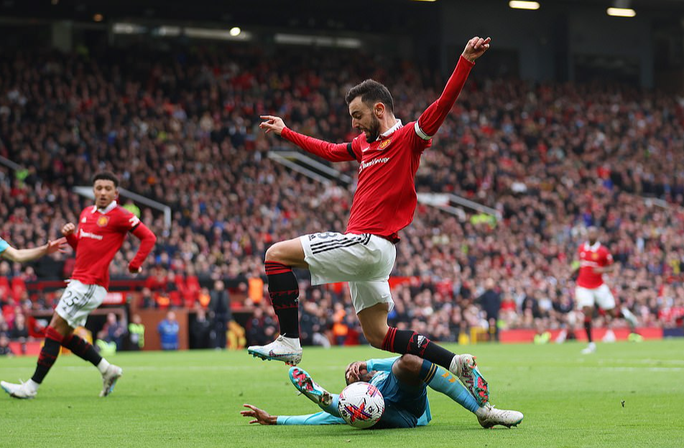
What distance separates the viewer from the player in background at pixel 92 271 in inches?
452

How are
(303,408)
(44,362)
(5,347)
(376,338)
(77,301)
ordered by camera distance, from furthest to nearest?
1. (5,347)
2. (77,301)
3. (44,362)
4. (303,408)
5. (376,338)

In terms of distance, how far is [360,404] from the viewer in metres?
7.53

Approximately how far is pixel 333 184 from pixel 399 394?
28726 millimetres

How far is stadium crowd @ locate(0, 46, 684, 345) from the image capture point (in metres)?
28.8

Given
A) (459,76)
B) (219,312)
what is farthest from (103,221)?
(219,312)

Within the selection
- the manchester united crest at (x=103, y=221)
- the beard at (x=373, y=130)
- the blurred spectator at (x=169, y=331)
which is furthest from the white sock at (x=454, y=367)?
the blurred spectator at (x=169, y=331)

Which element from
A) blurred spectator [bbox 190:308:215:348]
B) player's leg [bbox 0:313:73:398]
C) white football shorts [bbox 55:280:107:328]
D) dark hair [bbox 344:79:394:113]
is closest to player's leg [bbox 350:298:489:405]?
dark hair [bbox 344:79:394:113]

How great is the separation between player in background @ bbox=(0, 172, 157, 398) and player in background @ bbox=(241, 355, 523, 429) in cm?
392

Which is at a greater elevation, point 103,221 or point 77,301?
point 103,221

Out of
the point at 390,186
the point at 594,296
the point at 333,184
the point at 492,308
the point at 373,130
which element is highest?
the point at 373,130

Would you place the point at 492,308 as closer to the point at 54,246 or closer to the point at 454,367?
the point at 54,246

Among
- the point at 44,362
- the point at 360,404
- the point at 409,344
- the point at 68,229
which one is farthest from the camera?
the point at 44,362

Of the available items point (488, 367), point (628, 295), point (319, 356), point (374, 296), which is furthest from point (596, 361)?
point (628, 295)

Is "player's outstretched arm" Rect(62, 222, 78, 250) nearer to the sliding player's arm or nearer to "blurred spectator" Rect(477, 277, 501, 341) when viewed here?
the sliding player's arm
